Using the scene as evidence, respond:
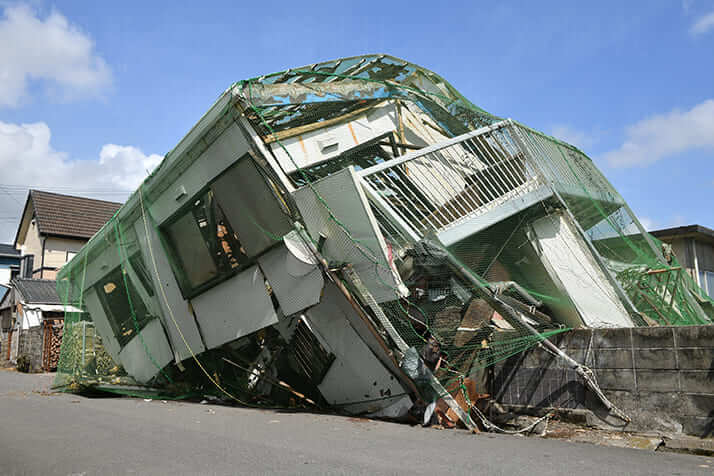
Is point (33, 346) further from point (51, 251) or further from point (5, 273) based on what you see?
point (5, 273)

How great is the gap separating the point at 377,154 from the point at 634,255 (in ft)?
14.8

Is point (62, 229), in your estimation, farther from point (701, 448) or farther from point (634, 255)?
point (701, 448)

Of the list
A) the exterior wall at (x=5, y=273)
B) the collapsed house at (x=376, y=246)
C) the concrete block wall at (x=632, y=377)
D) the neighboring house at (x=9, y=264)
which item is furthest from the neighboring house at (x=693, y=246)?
the exterior wall at (x=5, y=273)

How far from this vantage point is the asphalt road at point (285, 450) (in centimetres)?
424

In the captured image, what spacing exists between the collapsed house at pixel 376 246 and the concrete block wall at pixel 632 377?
1.21ft

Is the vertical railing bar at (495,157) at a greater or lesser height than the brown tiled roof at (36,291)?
greater

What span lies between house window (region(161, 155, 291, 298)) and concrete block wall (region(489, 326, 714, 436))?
363 centimetres

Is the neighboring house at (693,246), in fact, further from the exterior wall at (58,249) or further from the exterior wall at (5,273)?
the exterior wall at (5,273)

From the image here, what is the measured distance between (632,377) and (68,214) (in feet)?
108

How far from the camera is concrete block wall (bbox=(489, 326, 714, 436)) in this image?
5.30 meters

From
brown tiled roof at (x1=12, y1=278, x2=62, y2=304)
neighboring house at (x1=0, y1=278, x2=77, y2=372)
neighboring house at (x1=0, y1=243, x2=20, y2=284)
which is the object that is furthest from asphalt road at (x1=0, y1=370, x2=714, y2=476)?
neighboring house at (x1=0, y1=243, x2=20, y2=284)

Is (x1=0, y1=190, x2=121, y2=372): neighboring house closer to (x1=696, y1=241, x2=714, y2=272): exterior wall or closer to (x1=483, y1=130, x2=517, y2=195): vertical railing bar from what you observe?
(x1=483, y1=130, x2=517, y2=195): vertical railing bar

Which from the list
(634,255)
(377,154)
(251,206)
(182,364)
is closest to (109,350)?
(182,364)

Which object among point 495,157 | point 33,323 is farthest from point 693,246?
point 33,323
